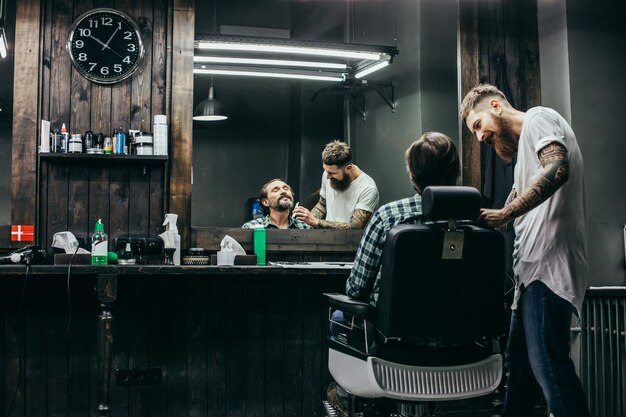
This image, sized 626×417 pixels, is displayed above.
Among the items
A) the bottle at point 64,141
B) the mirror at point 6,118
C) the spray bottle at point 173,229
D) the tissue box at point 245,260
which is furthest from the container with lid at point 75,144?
the mirror at point 6,118

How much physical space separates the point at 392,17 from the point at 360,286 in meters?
4.85

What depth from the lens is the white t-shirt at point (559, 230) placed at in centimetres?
244

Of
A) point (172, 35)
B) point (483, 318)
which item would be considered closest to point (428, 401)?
point (483, 318)

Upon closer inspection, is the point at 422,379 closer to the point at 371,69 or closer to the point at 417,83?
the point at 371,69

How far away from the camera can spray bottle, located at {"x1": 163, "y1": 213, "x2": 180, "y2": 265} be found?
3674mm

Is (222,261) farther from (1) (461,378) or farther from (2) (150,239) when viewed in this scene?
(1) (461,378)

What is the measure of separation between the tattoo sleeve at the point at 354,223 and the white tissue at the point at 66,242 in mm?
1536

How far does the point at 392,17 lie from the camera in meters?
6.60

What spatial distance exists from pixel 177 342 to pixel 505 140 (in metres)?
2.11

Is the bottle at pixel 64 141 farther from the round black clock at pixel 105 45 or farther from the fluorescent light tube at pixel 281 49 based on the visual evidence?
the fluorescent light tube at pixel 281 49

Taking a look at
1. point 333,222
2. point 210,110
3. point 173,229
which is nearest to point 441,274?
point 173,229

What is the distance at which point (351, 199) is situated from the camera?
4910 millimetres

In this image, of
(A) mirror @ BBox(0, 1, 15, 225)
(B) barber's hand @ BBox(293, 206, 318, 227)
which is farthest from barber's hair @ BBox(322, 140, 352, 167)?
(A) mirror @ BBox(0, 1, 15, 225)

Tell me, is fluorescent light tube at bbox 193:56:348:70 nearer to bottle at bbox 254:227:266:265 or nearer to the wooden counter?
bottle at bbox 254:227:266:265
